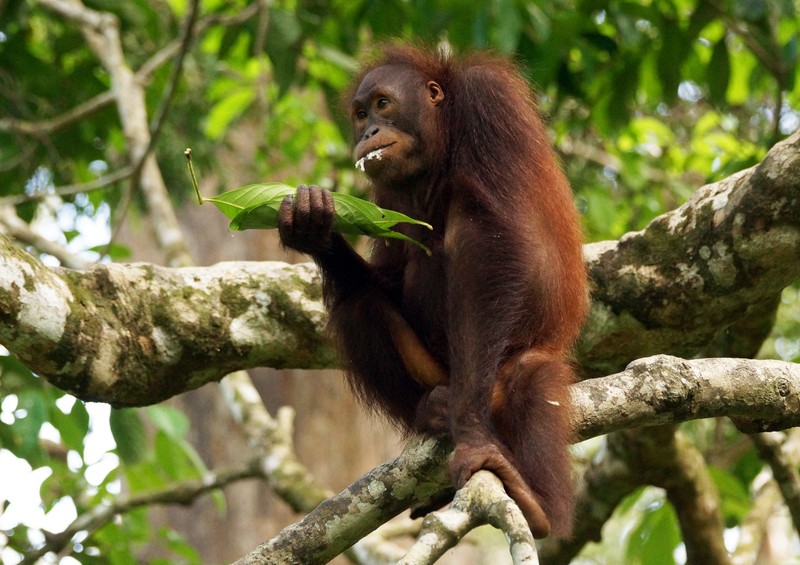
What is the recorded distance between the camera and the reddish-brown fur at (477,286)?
3.52 m

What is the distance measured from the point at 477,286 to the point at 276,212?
0.82m

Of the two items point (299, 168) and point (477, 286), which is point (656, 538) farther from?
point (299, 168)

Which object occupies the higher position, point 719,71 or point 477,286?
point 719,71

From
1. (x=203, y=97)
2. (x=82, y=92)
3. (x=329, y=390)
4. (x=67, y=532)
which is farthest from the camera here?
(x=329, y=390)

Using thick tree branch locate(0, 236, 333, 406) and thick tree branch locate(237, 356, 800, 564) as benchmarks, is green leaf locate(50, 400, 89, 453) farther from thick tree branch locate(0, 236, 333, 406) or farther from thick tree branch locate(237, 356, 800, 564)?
thick tree branch locate(237, 356, 800, 564)

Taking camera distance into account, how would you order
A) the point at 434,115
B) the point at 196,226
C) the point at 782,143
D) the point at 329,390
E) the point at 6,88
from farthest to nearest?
the point at 196,226, the point at 329,390, the point at 6,88, the point at 434,115, the point at 782,143

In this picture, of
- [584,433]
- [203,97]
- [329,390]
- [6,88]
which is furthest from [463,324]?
[329,390]

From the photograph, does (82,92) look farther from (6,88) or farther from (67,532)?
(67,532)

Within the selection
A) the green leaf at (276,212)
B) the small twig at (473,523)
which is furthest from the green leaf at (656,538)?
the small twig at (473,523)

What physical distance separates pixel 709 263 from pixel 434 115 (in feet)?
4.46

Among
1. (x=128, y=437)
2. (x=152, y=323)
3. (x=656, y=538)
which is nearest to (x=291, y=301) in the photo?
(x=152, y=323)

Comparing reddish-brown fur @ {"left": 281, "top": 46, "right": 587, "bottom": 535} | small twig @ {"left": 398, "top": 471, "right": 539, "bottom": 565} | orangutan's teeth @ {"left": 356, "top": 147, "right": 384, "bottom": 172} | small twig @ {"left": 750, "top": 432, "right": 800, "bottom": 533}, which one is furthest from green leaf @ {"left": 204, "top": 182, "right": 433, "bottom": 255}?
small twig @ {"left": 750, "top": 432, "right": 800, "bottom": 533}

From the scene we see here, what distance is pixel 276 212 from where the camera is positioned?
3.87m

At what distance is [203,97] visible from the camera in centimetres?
920
